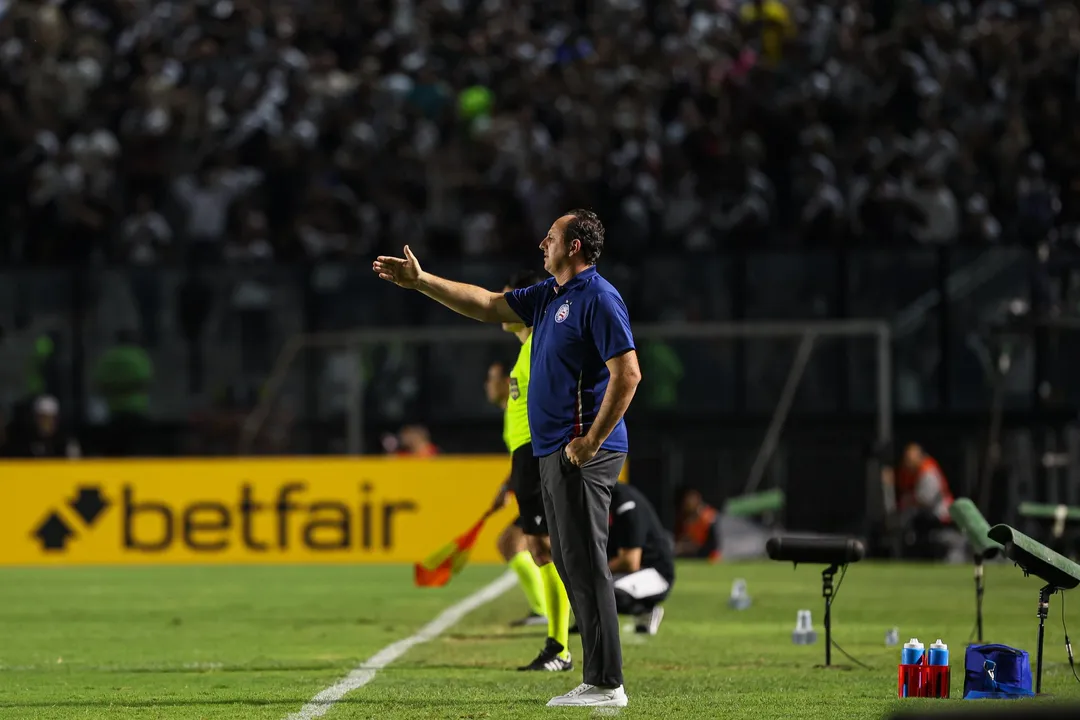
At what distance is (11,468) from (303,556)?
360 cm

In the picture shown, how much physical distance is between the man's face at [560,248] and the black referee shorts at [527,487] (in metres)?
2.37

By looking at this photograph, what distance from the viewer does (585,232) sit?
8094 millimetres

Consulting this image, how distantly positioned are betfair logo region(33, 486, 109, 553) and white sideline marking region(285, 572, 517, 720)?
221 inches

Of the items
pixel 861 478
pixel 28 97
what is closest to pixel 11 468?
pixel 28 97

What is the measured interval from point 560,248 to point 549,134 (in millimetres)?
15143

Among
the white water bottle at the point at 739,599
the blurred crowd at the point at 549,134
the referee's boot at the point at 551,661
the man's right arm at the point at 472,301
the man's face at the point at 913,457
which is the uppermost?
the blurred crowd at the point at 549,134

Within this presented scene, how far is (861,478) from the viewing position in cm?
2125

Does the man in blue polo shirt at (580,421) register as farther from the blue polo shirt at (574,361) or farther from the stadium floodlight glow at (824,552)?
the stadium floodlight glow at (824,552)

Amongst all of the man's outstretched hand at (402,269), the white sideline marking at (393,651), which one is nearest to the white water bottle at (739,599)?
the white sideline marking at (393,651)

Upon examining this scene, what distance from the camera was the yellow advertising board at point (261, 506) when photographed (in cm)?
2133

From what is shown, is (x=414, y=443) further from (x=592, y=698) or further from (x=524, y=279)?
(x=592, y=698)

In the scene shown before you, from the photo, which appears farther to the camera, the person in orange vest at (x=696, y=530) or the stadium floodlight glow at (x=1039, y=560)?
the person in orange vest at (x=696, y=530)

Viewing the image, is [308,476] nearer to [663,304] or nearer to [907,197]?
[663,304]

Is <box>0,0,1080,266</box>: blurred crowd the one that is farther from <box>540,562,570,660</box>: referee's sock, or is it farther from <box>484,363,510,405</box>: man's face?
<box>540,562,570,660</box>: referee's sock
